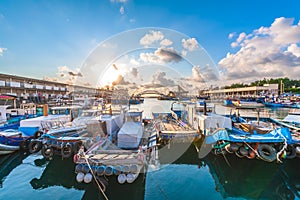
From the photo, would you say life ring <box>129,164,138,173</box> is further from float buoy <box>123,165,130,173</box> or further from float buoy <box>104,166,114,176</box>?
float buoy <box>104,166,114,176</box>

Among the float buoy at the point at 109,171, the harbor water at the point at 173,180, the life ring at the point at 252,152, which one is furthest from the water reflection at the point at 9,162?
the life ring at the point at 252,152

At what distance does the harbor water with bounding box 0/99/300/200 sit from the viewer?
6.40 meters

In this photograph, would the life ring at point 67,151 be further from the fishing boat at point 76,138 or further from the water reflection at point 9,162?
the water reflection at point 9,162

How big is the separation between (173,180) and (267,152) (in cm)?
565

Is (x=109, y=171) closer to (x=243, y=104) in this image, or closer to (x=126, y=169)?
(x=126, y=169)

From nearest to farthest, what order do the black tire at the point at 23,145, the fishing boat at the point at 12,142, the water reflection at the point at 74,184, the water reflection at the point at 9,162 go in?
the water reflection at the point at 74,184 < the water reflection at the point at 9,162 < the fishing boat at the point at 12,142 < the black tire at the point at 23,145

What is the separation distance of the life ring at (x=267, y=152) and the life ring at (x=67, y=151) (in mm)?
10621

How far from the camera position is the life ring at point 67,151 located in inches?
341

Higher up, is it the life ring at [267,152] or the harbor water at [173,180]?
the life ring at [267,152]

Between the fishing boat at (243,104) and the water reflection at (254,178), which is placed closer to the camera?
the water reflection at (254,178)

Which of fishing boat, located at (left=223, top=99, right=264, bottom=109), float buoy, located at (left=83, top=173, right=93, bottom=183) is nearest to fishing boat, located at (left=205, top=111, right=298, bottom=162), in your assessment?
float buoy, located at (left=83, top=173, right=93, bottom=183)

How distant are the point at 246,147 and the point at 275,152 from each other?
1.42 meters

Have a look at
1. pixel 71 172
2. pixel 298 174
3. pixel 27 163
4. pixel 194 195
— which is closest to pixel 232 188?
pixel 194 195

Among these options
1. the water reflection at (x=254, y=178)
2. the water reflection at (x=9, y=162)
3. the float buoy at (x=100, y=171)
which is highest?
the float buoy at (x=100, y=171)
